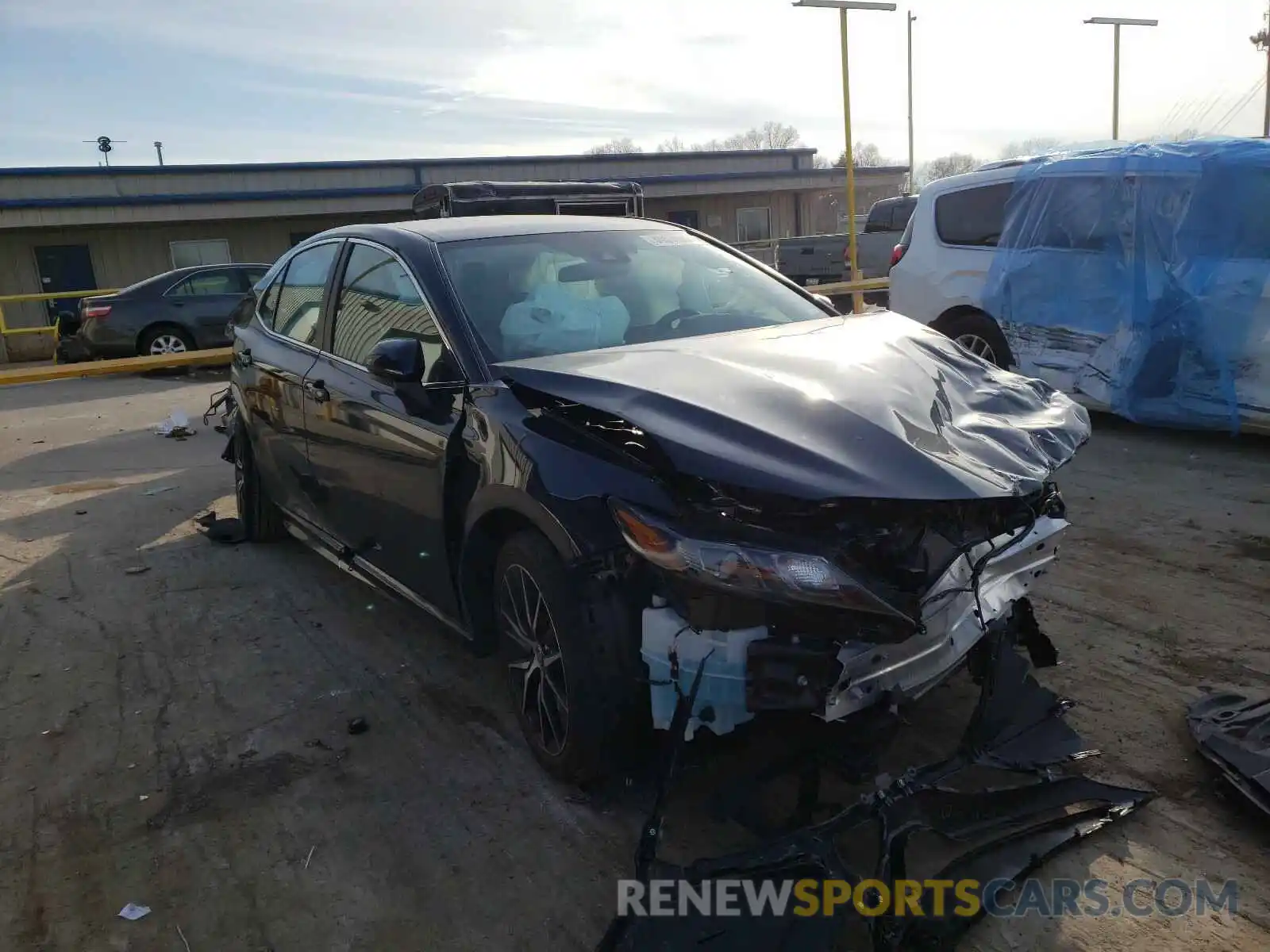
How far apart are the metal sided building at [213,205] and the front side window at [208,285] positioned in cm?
812

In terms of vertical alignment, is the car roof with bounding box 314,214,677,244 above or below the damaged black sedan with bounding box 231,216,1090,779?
above

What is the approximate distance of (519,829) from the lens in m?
2.92

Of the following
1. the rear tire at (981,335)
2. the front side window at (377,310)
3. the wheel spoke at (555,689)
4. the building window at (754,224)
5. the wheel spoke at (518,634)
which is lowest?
the wheel spoke at (555,689)

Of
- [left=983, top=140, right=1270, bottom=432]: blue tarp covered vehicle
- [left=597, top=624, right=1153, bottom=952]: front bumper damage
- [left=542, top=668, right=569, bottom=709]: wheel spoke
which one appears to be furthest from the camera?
[left=983, top=140, right=1270, bottom=432]: blue tarp covered vehicle

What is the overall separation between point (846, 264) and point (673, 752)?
63.7 feet

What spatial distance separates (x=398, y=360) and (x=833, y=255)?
61.3 feet

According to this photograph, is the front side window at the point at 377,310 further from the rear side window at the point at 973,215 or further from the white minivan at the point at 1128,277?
the rear side window at the point at 973,215

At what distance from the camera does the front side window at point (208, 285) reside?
1488 centimetres

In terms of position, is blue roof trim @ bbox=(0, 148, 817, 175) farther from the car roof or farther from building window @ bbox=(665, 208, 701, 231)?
the car roof

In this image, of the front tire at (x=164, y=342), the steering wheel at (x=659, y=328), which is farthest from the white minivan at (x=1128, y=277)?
the front tire at (x=164, y=342)

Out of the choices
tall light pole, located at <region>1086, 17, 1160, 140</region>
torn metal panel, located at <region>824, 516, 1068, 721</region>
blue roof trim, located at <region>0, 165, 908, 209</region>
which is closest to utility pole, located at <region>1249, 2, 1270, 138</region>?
tall light pole, located at <region>1086, 17, 1160, 140</region>

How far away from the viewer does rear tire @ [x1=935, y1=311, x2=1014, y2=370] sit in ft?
25.7

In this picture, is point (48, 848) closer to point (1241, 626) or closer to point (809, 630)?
point (809, 630)

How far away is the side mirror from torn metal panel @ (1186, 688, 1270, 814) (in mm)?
2856
